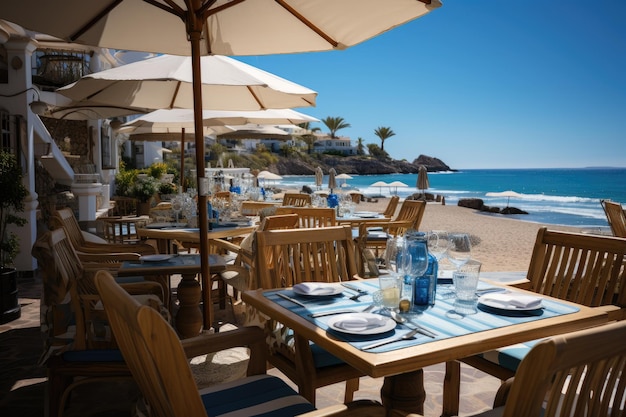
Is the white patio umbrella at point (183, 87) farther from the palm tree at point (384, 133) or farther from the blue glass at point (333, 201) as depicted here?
the palm tree at point (384, 133)

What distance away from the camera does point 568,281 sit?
299 centimetres

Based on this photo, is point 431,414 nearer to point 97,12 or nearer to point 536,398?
point 536,398

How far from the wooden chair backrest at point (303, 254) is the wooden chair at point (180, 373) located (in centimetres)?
69

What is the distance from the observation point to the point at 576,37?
86062 millimetres

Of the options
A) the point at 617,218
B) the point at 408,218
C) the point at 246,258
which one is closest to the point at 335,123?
the point at 408,218

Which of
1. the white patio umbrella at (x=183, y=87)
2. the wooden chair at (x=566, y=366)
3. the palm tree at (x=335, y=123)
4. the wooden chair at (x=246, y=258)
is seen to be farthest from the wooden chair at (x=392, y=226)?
the palm tree at (x=335, y=123)

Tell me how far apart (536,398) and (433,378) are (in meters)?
2.68

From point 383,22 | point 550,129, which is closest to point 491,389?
point 383,22

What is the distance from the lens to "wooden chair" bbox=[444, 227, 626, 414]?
253 centimetres

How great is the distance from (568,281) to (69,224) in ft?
13.0

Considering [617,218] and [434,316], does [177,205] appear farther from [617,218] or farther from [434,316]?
[617,218]

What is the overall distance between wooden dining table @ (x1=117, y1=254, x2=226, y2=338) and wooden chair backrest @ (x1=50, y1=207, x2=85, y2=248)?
77 cm

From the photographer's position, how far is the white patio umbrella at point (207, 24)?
10.5 feet

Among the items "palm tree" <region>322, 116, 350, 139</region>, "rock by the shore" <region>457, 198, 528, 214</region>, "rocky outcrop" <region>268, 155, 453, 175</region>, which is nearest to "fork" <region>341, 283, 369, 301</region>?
"rock by the shore" <region>457, 198, 528, 214</region>
